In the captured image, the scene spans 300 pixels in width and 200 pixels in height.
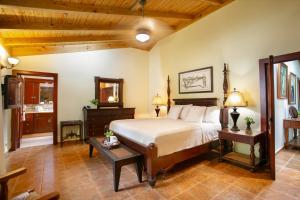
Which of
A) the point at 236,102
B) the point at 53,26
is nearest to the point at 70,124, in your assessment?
the point at 53,26

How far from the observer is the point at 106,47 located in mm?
5766

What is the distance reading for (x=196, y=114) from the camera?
392 cm

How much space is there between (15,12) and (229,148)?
4.96 metres

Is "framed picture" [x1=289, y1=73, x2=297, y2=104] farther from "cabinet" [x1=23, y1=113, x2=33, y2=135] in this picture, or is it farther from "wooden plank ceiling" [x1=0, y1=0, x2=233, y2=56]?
"cabinet" [x1=23, y1=113, x2=33, y2=135]

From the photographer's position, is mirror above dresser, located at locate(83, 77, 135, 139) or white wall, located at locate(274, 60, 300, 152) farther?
mirror above dresser, located at locate(83, 77, 135, 139)

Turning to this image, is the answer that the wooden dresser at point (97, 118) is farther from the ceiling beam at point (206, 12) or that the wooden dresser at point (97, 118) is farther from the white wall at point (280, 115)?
the white wall at point (280, 115)

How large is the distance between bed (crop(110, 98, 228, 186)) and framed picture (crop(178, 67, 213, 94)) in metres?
0.98

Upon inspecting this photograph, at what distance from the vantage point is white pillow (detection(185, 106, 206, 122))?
3833 mm

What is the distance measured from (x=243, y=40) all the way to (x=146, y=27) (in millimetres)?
2291

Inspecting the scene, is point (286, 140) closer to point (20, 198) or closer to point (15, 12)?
point (20, 198)

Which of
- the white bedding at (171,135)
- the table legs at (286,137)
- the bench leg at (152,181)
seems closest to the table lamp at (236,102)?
the white bedding at (171,135)

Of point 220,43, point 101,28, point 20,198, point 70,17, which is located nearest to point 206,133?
point 220,43

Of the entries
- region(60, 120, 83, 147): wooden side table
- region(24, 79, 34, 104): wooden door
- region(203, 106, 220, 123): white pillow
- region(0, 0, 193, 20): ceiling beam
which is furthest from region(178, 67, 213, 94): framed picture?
region(24, 79, 34, 104): wooden door

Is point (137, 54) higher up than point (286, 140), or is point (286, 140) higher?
point (137, 54)
